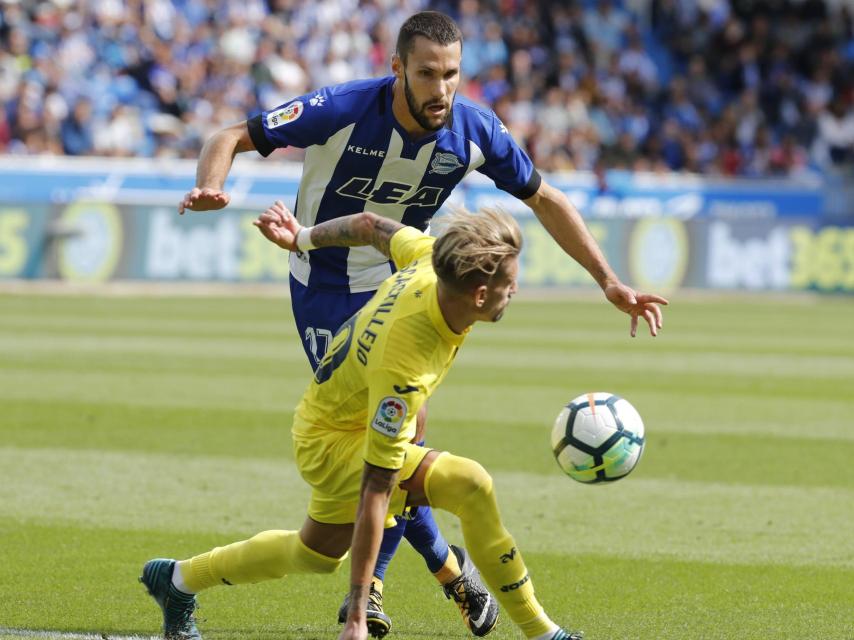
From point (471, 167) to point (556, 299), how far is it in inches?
781

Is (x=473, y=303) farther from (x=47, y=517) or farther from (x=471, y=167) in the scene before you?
(x=47, y=517)

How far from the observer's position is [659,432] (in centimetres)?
1053

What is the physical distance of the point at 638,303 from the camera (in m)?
5.45

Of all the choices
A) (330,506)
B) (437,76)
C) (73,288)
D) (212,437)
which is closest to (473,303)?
(330,506)

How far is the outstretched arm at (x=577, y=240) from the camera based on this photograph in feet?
18.0

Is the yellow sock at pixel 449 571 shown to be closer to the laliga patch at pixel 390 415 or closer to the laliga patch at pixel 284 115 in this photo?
the laliga patch at pixel 390 415

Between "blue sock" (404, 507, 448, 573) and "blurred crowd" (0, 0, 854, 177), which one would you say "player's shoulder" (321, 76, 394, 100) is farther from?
"blurred crowd" (0, 0, 854, 177)

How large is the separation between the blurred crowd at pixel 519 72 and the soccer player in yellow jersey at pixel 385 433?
19676 mm

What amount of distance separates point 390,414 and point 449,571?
4.60 feet

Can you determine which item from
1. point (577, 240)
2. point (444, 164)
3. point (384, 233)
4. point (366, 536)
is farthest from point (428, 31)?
point (366, 536)

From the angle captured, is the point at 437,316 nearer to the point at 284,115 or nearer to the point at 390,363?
the point at 390,363

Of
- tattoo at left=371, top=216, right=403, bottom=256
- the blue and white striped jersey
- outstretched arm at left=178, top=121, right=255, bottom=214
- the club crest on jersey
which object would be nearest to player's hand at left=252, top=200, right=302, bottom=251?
outstretched arm at left=178, top=121, right=255, bottom=214

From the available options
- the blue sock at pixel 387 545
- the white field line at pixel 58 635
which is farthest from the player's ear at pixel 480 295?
the white field line at pixel 58 635

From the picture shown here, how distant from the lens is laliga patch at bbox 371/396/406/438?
4387mm
